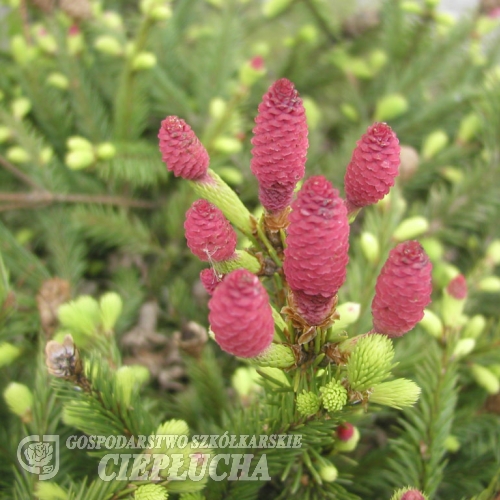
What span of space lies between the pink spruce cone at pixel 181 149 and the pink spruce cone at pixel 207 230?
73mm

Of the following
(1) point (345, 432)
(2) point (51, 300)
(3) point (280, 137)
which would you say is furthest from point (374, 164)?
(2) point (51, 300)

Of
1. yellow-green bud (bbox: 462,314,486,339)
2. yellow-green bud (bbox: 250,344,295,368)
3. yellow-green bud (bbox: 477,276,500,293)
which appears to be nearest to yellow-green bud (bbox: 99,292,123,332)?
yellow-green bud (bbox: 250,344,295,368)

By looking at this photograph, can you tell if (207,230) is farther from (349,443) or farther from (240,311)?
(349,443)

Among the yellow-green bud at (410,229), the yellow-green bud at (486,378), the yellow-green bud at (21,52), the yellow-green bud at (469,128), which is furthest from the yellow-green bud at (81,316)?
the yellow-green bud at (469,128)

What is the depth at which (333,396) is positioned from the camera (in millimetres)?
612

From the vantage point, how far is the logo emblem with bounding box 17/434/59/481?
79 cm

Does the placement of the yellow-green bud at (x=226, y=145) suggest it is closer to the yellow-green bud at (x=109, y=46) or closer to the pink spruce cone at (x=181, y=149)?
the yellow-green bud at (x=109, y=46)

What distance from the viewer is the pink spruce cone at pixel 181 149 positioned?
59 cm

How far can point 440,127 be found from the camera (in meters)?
1.54

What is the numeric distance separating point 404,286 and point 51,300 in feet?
2.62

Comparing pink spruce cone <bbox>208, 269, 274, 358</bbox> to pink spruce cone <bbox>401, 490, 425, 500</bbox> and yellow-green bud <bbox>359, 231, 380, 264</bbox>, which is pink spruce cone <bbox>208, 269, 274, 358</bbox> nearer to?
pink spruce cone <bbox>401, 490, 425, 500</bbox>

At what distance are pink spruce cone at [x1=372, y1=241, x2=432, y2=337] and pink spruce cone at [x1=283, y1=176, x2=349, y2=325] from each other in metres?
0.06

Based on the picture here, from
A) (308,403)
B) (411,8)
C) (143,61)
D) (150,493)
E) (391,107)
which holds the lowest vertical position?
(150,493)

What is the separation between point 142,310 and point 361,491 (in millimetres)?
754
